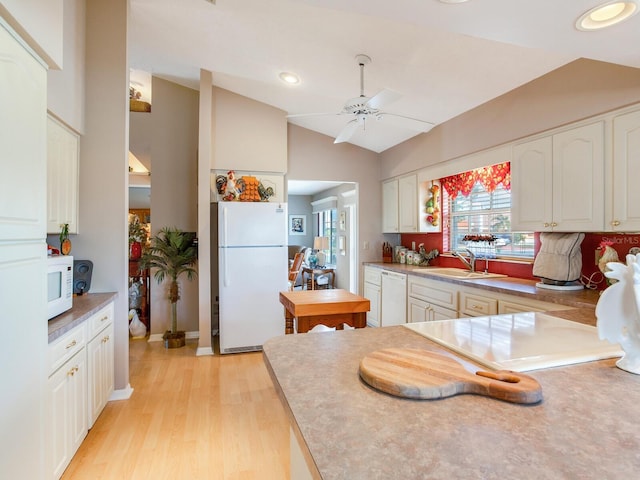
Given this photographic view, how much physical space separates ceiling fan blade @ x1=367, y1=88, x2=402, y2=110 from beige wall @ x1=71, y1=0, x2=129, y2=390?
6.61 feet

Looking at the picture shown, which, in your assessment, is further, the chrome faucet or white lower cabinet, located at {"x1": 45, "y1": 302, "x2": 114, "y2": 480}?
the chrome faucet

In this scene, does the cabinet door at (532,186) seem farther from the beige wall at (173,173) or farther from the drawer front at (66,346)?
the beige wall at (173,173)

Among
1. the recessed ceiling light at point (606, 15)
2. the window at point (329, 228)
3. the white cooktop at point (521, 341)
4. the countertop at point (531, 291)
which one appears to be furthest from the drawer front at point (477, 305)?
the window at point (329, 228)

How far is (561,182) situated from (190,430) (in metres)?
3.20

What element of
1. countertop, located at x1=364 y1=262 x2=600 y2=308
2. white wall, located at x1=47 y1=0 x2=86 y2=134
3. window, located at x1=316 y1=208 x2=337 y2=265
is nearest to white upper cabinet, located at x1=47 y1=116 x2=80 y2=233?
white wall, located at x1=47 y1=0 x2=86 y2=134

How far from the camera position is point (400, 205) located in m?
4.67

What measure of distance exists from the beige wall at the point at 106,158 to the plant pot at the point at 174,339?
4.12ft

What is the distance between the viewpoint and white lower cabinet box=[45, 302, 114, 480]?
1710 mm

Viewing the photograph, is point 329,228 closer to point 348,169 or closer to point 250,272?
point 348,169

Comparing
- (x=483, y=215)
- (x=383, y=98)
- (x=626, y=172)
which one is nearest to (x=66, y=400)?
(x=383, y=98)

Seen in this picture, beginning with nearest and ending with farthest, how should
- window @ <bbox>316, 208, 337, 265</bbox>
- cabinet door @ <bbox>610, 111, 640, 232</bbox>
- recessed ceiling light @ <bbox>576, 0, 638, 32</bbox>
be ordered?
recessed ceiling light @ <bbox>576, 0, 638, 32</bbox>, cabinet door @ <bbox>610, 111, 640, 232</bbox>, window @ <bbox>316, 208, 337, 265</bbox>

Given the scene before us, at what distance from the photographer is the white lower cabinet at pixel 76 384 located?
1710mm

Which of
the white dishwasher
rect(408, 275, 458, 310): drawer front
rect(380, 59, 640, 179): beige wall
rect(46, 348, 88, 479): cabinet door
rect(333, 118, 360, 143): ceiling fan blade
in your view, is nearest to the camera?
rect(46, 348, 88, 479): cabinet door

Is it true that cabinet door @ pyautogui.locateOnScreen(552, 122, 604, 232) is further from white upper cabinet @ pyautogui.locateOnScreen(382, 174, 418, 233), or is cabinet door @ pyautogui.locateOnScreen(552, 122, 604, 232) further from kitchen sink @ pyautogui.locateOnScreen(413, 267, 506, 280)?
white upper cabinet @ pyautogui.locateOnScreen(382, 174, 418, 233)
